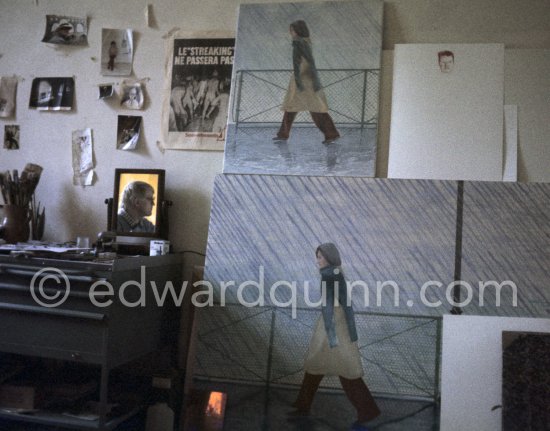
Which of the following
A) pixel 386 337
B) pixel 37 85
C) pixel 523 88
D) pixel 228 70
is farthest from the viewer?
pixel 37 85

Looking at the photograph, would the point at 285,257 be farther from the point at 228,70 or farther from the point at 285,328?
the point at 228,70

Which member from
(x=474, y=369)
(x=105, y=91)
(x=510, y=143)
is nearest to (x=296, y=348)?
(x=474, y=369)

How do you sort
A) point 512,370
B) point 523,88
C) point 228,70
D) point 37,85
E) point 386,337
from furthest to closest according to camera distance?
point 37,85
point 228,70
point 523,88
point 386,337
point 512,370

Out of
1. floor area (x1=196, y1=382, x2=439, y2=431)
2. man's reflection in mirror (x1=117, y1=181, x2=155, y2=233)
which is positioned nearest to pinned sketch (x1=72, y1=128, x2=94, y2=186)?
man's reflection in mirror (x1=117, y1=181, x2=155, y2=233)

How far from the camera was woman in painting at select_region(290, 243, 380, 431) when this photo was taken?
1934 mm

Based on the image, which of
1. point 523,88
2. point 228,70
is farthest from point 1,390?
point 523,88

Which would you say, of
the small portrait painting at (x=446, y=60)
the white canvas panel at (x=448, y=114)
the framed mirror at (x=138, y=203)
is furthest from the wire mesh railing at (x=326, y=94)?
the framed mirror at (x=138, y=203)

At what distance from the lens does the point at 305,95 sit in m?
2.22

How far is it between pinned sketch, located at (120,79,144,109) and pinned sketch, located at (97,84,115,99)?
5 centimetres

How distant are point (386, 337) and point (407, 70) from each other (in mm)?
1108

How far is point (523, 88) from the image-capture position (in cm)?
208

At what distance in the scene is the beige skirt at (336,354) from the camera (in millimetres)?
1949

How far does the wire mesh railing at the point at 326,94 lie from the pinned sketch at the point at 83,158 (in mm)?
761

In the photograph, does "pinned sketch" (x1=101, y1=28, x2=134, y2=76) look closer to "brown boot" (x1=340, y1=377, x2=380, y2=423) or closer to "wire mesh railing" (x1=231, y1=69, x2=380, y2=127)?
"wire mesh railing" (x1=231, y1=69, x2=380, y2=127)
